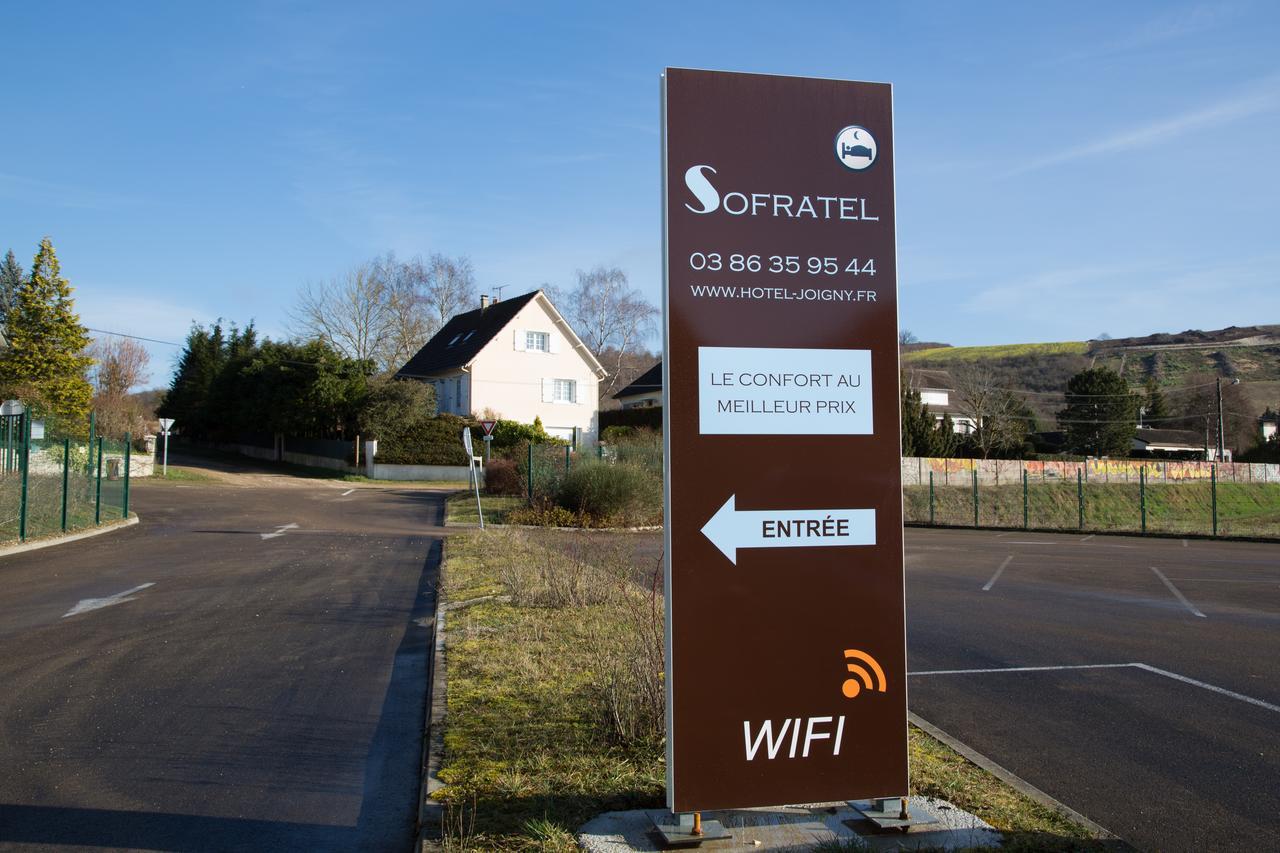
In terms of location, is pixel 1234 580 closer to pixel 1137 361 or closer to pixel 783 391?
pixel 783 391

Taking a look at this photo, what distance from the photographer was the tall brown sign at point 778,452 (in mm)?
4230

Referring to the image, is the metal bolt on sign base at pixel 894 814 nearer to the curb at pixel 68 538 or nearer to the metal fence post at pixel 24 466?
the curb at pixel 68 538

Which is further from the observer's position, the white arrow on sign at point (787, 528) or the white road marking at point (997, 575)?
the white road marking at point (997, 575)

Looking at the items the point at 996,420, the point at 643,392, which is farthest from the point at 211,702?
the point at 643,392

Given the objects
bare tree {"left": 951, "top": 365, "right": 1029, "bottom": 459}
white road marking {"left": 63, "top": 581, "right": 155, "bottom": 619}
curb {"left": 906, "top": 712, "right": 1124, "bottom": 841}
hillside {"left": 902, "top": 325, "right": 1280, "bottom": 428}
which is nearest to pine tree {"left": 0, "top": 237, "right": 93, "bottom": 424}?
white road marking {"left": 63, "top": 581, "right": 155, "bottom": 619}

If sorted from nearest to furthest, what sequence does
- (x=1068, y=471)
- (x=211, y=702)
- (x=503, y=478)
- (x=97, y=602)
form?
1. (x=211, y=702)
2. (x=97, y=602)
3. (x=503, y=478)
4. (x=1068, y=471)

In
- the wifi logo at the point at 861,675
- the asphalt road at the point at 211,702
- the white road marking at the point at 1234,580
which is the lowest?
the white road marking at the point at 1234,580

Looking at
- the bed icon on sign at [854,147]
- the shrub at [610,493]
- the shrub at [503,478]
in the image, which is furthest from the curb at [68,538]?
the bed icon on sign at [854,147]

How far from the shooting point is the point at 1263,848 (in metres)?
4.41

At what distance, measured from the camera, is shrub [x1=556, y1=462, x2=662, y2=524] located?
24.3 metres

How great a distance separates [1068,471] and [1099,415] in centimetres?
2126

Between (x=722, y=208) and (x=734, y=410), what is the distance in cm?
91

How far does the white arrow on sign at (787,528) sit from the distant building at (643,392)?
190ft

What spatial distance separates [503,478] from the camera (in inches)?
1241
